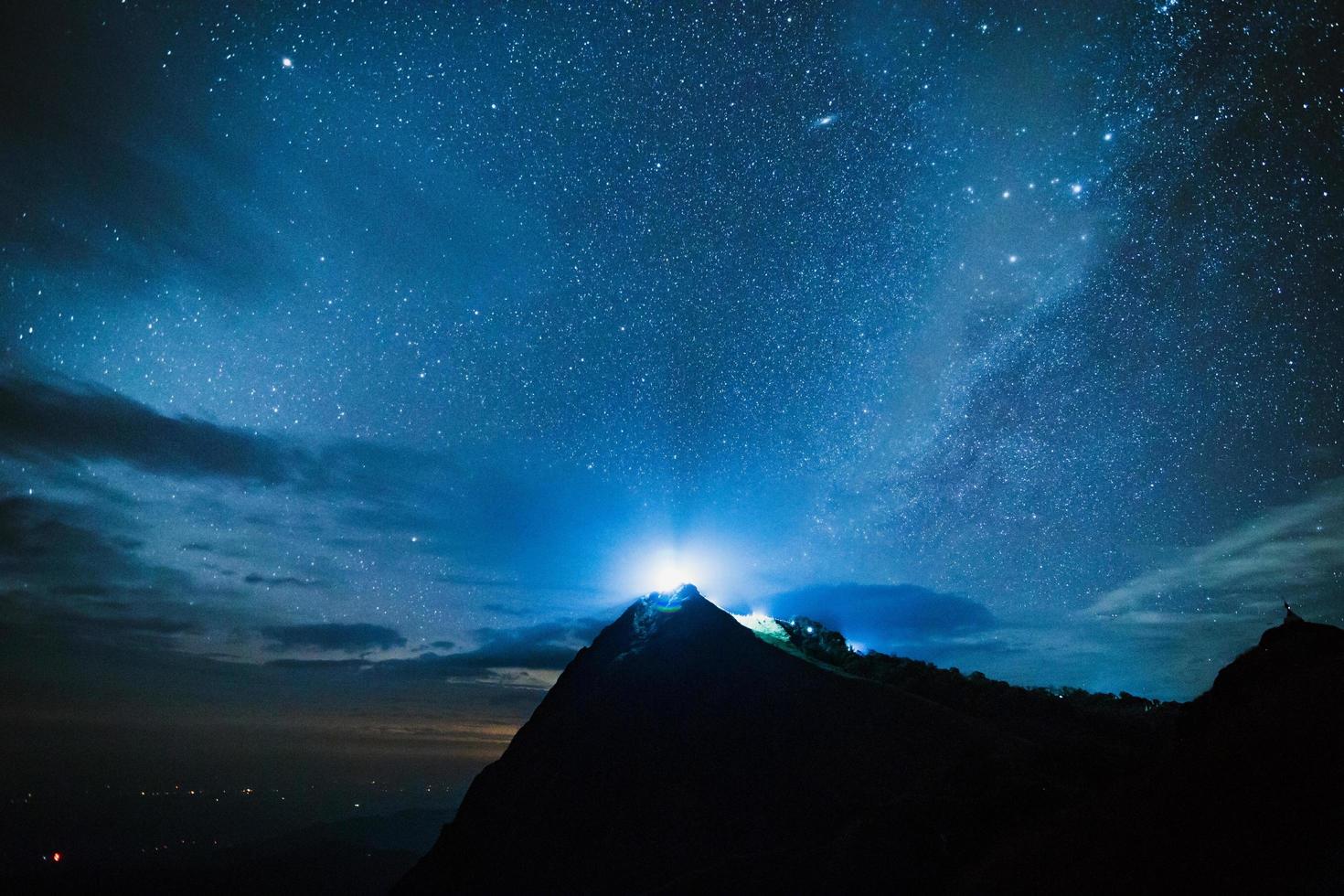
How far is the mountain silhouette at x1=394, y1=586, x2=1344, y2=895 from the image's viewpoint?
1147cm

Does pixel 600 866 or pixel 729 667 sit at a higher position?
pixel 729 667

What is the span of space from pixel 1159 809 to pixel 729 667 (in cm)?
2619

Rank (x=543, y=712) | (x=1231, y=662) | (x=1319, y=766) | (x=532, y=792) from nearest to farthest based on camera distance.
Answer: (x=1319, y=766)
(x=1231, y=662)
(x=532, y=792)
(x=543, y=712)

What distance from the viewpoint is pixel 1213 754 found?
12.9 m

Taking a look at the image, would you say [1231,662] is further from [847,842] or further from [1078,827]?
[847,842]

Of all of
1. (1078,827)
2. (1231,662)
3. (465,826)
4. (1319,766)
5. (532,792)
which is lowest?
(465,826)

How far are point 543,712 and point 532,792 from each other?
8.57 m

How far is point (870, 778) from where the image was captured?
86.5ft

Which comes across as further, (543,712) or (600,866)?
(543,712)

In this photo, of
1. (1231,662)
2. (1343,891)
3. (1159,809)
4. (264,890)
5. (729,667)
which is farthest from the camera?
(264,890)

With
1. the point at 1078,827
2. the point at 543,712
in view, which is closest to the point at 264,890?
the point at 543,712

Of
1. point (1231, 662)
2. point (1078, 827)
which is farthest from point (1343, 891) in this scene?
point (1231, 662)

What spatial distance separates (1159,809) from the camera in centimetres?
1257

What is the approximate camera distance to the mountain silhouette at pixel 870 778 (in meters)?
11.5
